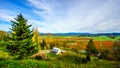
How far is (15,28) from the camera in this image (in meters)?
29.7

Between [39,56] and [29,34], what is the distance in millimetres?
15438

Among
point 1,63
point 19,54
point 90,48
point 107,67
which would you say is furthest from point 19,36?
point 90,48

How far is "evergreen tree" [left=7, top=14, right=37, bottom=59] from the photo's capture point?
1118 inches

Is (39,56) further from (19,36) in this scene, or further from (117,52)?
(117,52)

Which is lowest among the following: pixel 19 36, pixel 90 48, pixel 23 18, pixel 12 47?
pixel 90 48

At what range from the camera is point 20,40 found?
95.7 ft

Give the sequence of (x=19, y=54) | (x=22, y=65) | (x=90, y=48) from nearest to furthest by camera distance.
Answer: (x=22, y=65) → (x=19, y=54) → (x=90, y=48)

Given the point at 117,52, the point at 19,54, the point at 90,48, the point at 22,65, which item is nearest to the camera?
the point at 22,65

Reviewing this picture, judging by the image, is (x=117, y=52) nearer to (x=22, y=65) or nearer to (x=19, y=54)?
(x=19, y=54)

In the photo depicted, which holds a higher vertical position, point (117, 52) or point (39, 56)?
point (39, 56)

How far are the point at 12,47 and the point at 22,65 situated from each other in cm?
1943

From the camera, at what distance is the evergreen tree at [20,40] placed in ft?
93.2

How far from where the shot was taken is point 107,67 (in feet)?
40.1

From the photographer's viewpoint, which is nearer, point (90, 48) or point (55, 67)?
point (55, 67)
